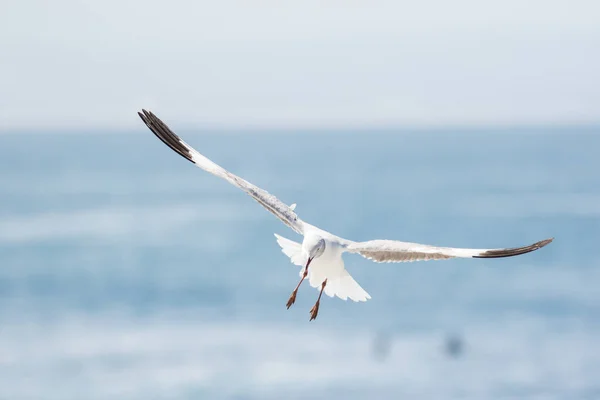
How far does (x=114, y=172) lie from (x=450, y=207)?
7356 cm

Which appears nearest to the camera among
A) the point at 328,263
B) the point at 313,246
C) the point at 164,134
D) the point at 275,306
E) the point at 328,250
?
the point at 313,246

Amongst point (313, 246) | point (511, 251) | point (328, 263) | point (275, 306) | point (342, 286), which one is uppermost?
point (313, 246)

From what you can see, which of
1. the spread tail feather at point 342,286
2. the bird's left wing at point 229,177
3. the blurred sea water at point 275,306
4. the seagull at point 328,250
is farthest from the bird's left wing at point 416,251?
the blurred sea water at point 275,306

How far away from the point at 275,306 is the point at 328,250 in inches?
1692

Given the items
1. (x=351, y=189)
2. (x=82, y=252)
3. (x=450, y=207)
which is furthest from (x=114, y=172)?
(x=82, y=252)

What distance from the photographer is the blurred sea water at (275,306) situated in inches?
1802

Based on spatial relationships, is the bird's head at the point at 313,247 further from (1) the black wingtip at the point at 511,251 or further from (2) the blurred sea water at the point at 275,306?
(2) the blurred sea water at the point at 275,306

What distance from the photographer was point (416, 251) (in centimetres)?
1506

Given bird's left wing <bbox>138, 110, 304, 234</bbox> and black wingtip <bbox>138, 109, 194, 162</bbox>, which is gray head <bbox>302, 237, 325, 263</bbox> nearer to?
bird's left wing <bbox>138, 110, 304, 234</bbox>

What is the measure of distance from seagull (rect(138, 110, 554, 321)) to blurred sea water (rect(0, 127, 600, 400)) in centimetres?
2682

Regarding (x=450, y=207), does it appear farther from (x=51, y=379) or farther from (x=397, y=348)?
(x=51, y=379)

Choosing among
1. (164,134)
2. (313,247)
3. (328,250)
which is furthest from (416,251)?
(164,134)

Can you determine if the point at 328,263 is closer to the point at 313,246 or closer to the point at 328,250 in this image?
the point at 328,250

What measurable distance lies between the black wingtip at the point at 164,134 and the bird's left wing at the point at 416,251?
301cm
